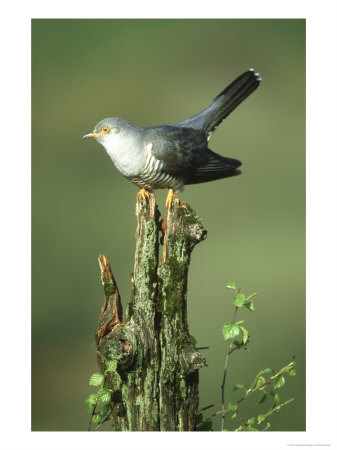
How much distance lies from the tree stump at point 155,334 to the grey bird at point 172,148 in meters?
0.28

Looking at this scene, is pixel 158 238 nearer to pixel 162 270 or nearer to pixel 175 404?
pixel 162 270

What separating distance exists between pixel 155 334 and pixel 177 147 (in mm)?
910

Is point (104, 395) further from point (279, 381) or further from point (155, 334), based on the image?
point (279, 381)

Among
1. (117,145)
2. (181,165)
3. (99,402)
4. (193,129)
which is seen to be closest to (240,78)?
(193,129)

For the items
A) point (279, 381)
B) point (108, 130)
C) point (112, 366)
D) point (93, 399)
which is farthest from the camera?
point (108, 130)

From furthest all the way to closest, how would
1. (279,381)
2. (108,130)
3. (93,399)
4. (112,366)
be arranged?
(108,130)
(279,381)
(93,399)
(112,366)

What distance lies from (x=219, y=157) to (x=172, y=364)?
1.11 metres

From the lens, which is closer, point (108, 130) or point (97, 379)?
point (97, 379)

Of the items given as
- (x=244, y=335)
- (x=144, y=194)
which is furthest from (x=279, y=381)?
(x=144, y=194)

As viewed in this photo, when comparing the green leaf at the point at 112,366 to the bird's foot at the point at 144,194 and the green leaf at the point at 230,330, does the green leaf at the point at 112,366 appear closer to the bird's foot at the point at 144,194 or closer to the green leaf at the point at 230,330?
the green leaf at the point at 230,330

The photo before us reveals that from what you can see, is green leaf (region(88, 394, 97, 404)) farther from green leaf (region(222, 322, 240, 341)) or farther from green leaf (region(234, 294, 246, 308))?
green leaf (region(234, 294, 246, 308))

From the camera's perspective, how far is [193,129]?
8.48 ft

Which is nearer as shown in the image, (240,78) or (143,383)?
(143,383)

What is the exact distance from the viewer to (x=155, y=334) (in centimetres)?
201
